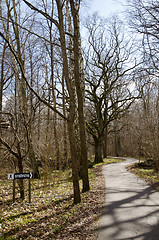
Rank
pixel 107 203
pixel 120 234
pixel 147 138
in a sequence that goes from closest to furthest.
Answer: pixel 120 234 < pixel 107 203 < pixel 147 138

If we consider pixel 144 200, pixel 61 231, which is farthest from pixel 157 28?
pixel 61 231

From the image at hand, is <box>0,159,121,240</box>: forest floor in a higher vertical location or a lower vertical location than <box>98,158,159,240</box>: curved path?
lower

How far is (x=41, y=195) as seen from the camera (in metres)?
7.78

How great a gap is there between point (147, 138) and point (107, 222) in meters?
9.15

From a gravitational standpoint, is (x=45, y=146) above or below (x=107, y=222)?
above

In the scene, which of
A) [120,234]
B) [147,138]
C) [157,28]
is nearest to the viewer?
[120,234]

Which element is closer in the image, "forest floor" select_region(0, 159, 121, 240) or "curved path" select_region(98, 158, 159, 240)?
"curved path" select_region(98, 158, 159, 240)

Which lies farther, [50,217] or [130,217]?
[50,217]

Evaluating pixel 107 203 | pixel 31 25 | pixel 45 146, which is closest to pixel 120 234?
pixel 107 203

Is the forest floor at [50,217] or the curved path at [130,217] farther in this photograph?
the forest floor at [50,217]

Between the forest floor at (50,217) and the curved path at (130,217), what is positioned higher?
the curved path at (130,217)

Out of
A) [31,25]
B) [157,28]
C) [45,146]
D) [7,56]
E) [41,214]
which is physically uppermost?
[31,25]

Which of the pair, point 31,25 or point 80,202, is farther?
point 31,25

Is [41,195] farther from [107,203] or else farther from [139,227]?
[139,227]
